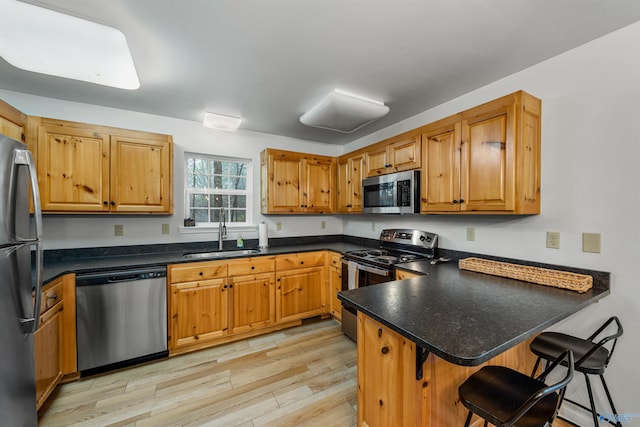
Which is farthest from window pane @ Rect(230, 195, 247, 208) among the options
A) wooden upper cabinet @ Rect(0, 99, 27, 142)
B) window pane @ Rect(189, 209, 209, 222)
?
wooden upper cabinet @ Rect(0, 99, 27, 142)

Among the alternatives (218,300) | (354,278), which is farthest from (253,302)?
(354,278)

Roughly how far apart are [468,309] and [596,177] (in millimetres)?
1296

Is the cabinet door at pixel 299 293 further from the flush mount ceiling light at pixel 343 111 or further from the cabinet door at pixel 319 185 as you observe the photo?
the flush mount ceiling light at pixel 343 111

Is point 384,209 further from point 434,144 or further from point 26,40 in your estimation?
point 26,40

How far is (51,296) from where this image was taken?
1.86m

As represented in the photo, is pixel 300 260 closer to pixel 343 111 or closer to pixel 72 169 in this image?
pixel 343 111

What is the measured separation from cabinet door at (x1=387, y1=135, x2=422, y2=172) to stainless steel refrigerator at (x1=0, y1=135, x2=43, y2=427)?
8.84 feet

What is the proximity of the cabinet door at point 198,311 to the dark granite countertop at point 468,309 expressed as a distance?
5.69 ft

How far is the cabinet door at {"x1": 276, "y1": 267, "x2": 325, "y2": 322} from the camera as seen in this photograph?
9.69 feet

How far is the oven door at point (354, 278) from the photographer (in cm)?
238

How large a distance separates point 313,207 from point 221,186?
124 centimetres

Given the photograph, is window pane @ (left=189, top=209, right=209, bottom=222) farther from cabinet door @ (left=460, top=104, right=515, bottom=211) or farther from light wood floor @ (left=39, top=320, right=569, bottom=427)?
cabinet door @ (left=460, top=104, right=515, bottom=211)

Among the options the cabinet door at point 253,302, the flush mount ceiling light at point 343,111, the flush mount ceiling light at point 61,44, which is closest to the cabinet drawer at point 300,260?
the cabinet door at point 253,302

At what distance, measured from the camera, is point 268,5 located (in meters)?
1.35
